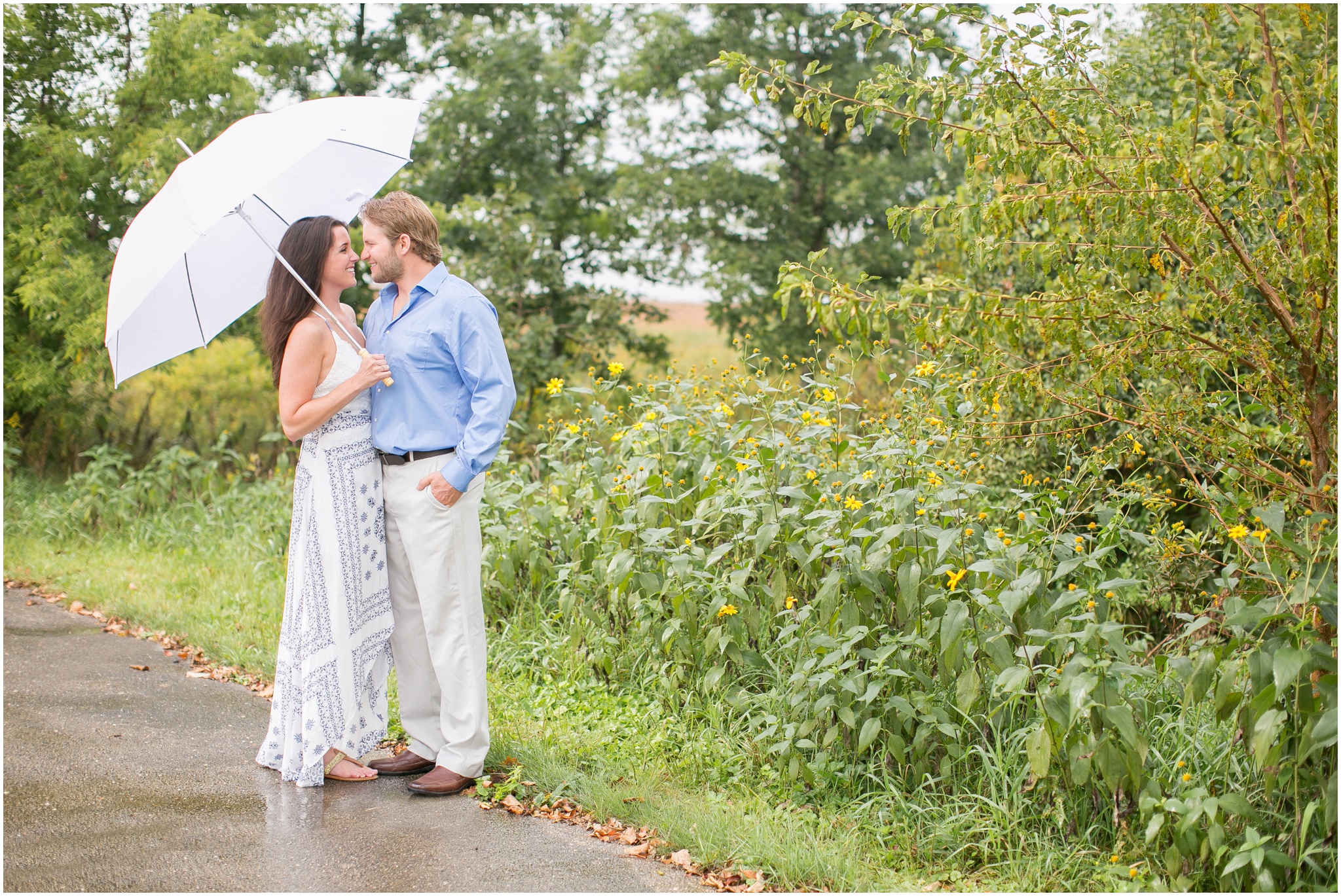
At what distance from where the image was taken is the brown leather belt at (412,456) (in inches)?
143

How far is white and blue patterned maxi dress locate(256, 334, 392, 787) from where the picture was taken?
3684 mm

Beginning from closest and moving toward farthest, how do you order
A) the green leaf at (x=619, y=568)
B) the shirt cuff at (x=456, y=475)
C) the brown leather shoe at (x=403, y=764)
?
1. the shirt cuff at (x=456, y=475)
2. the brown leather shoe at (x=403, y=764)
3. the green leaf at (x=619, y=568)

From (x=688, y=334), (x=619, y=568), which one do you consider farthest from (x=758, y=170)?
(x=619, y=568)

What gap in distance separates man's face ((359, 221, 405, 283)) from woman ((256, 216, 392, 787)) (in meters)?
0.10

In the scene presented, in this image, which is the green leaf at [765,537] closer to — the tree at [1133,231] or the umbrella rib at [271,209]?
the tree at [1133,231]

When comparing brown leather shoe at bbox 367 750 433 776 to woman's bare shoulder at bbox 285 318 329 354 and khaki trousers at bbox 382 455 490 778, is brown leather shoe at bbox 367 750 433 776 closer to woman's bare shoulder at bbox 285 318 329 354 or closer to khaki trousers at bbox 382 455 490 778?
khaki trousers at bbox 382 455 490 778

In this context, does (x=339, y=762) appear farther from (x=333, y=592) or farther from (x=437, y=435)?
(x=437, y=435)

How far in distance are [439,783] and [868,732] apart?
4.91 feet

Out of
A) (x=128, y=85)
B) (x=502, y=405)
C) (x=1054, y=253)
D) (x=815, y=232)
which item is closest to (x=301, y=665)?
(x=502, y=405)

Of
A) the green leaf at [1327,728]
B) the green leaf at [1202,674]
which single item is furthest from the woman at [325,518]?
the green leaf at [1327,728]

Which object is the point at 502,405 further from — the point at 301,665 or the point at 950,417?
the point at 950,417

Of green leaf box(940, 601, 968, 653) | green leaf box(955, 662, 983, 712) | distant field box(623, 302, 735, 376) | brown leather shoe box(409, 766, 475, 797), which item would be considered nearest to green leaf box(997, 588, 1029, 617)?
green leaf box(940, 601, 968, 653)

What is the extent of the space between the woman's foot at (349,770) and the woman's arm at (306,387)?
120 centimetres

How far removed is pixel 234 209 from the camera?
351cm
